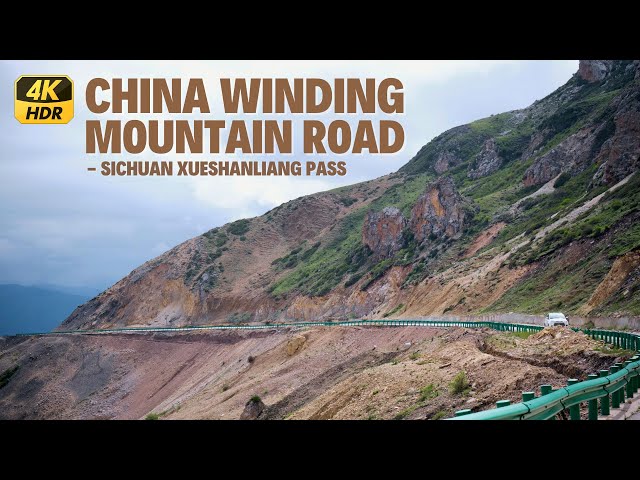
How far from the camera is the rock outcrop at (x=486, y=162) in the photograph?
401 ft

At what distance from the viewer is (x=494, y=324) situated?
4272 centimetres

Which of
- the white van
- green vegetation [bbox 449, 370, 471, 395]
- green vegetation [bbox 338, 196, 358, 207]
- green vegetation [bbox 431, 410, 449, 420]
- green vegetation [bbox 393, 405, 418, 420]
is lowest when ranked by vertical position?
green vegetation [bbox 393, 405, 418, 420]

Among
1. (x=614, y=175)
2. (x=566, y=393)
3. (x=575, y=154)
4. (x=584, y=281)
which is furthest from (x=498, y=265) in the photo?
(x=566, y=393)

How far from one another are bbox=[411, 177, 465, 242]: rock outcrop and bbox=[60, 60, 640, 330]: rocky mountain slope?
166mm

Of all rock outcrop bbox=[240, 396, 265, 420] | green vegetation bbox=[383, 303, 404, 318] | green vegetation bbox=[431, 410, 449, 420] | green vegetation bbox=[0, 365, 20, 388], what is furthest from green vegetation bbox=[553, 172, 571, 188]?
green vegetation bbox=[431, 410, 449, 420]

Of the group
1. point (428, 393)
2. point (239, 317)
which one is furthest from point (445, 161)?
point (428, 393)

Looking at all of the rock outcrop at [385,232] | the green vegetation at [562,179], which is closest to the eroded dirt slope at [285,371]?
the rock outcrop at [385,232]

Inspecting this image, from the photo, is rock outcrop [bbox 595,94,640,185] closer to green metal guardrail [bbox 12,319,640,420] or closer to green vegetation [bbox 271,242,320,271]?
green metal guardrail [bbox 12,319,640,420]

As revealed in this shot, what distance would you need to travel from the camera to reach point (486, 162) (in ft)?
408

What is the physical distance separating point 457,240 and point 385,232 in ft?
54.3

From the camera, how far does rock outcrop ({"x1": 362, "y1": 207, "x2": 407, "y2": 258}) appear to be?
101 meters

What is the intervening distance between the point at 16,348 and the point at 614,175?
246ft

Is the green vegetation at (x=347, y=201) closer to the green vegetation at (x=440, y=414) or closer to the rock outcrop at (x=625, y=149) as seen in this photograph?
the rock outcrop at (x=625, y=149)
